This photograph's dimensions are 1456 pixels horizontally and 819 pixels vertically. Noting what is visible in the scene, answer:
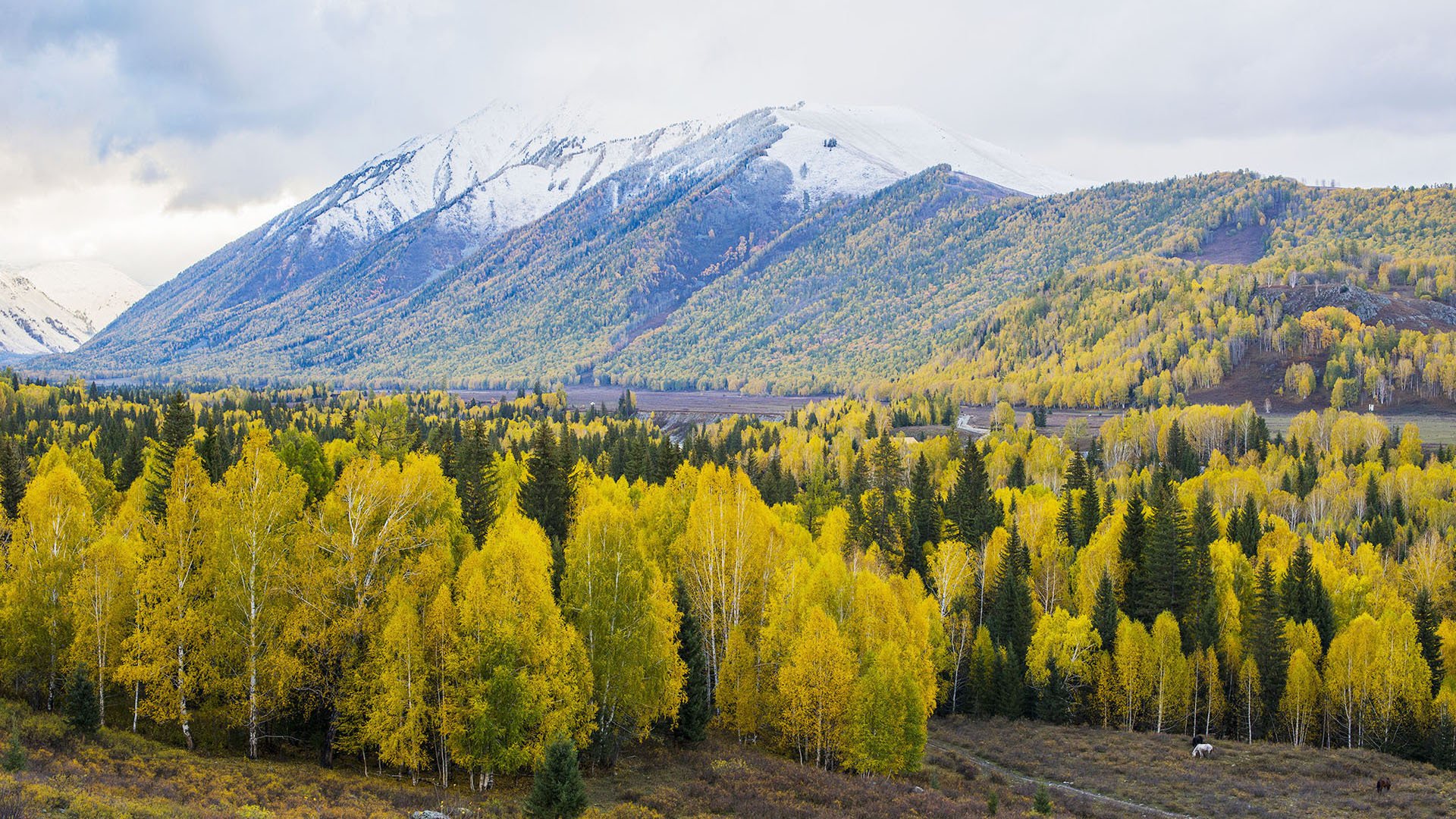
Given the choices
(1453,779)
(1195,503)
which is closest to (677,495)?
(1453,779)

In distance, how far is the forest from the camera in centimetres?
4244

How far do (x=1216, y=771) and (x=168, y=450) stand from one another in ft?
239

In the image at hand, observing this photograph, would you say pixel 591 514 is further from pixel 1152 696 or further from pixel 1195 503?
pixel 1195 503

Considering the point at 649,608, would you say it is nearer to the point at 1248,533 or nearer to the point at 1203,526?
the point at 1203,526

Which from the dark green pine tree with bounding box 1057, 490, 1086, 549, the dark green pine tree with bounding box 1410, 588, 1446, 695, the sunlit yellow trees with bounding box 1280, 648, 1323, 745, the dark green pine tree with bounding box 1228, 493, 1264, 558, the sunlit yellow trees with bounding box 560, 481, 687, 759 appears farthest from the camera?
the dark green pine tree with bounding box 1057, 490, 1086, 549

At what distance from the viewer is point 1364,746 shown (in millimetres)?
74250

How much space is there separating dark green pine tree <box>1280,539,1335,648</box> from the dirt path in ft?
110

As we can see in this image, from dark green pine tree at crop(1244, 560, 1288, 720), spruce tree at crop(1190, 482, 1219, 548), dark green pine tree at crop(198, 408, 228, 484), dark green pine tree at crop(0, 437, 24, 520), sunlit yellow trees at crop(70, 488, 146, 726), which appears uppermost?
dark green pine tree at crop(198, 408, 228, 484)

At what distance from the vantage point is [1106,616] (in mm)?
81875

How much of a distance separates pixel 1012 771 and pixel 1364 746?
3014 cm

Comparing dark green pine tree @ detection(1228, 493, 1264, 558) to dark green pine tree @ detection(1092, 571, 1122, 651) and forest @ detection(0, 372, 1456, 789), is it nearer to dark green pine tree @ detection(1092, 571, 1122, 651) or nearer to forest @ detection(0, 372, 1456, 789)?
forest @ detection(0, 372, 1456, 789)

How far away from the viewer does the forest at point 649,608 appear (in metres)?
42.4

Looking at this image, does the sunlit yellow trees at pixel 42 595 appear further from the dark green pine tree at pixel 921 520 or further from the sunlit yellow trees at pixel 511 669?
the dark green pine tree at pixel 921 520

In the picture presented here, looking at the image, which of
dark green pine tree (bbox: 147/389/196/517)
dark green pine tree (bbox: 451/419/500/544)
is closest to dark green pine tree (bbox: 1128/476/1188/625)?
dark green pine tree (bbox: 451/419/500/544)
